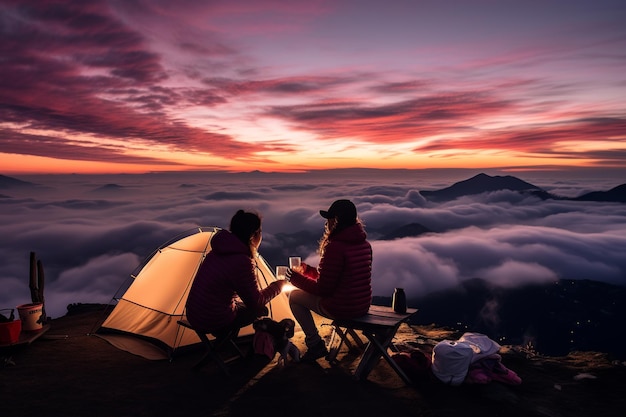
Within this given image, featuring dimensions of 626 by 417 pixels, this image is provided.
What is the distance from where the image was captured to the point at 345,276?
5.38 metres

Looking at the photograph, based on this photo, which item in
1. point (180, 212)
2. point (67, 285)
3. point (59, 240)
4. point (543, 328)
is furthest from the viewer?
point (180, 212)

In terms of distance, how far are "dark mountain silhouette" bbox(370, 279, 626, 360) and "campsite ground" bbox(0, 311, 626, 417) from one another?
11591cm

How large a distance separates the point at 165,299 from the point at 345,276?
146 inches

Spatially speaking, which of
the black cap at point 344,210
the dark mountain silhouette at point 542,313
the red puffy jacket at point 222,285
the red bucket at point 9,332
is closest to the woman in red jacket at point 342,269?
the black cap at point 344,210

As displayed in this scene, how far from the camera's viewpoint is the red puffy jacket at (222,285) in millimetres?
5242

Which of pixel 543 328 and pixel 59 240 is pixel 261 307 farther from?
pixel 59 240

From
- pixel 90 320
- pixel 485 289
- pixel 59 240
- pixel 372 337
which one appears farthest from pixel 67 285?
pixel 485 289

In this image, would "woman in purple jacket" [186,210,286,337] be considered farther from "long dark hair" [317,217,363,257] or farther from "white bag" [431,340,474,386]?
"white bag" [431,340,474,386]

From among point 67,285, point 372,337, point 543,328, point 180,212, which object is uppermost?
point 372,337

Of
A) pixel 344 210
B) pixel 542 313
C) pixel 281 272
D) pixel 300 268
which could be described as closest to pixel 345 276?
pixel 344 210

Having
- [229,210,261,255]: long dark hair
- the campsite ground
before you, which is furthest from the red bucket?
[229,210,261,255]: long dark hair

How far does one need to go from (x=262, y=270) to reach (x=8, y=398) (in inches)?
168

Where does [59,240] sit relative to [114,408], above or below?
below

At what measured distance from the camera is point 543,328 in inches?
5044
